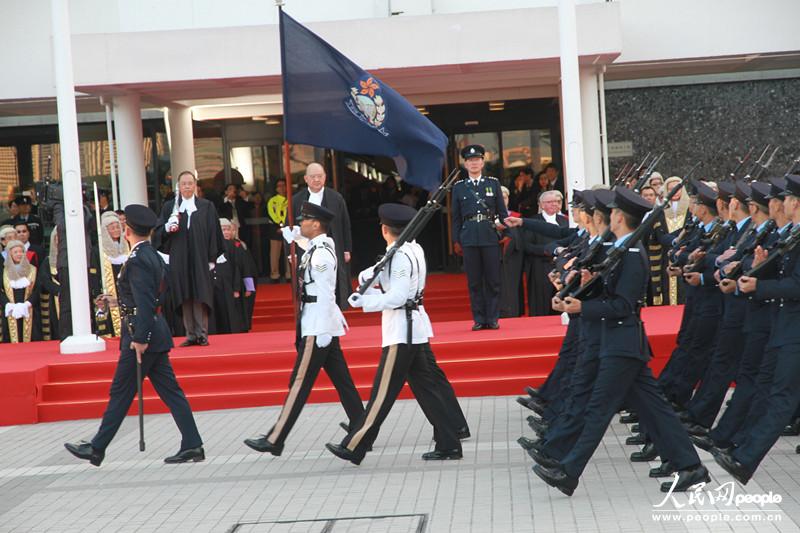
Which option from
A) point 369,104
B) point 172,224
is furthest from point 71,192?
point 369,104

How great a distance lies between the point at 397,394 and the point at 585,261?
1724 millimetres

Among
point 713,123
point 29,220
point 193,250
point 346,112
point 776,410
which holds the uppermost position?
point 713,123

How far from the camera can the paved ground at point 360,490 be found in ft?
21.9

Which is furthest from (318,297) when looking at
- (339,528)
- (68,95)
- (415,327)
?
(68,95)

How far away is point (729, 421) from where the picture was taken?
25.4ft

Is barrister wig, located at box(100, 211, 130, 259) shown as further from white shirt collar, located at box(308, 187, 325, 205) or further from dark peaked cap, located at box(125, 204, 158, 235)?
dark peaked cap, located at box(125, 204, 158, 235)

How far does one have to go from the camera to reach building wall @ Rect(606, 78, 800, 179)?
18844 mm

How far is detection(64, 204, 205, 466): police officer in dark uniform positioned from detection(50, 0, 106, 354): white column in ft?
12.4

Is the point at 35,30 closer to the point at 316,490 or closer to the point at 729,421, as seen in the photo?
the point at 316,490

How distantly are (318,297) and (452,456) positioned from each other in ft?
4.92

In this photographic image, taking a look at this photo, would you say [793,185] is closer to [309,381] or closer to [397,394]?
[397,394]

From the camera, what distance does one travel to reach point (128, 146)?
53.4 feet

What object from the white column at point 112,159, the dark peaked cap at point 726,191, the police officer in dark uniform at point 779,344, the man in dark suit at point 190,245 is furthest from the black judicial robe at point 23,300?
the police officer in dark uniform at point 779,344

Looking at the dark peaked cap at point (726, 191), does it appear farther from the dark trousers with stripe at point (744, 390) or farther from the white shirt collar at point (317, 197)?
the white shirt collar at point (317, 197)
